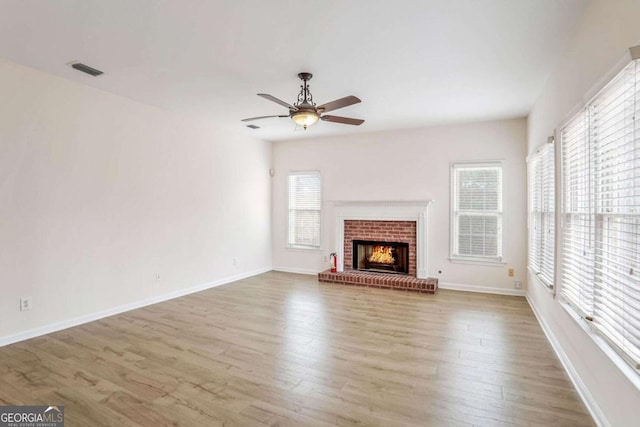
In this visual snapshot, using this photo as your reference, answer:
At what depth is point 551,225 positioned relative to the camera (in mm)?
3496

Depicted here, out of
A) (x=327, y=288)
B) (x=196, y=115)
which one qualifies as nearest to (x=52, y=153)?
(x=196, y=115)

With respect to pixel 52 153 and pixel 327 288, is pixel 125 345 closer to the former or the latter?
pixel 52 153

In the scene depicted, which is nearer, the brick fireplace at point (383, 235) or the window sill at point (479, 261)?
the window sill at point (479, 261)

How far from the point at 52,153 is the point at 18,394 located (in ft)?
8.04

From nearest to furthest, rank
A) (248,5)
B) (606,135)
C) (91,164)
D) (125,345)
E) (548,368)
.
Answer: (606,135) < (248,5) < (548,368) < (125,345) < (91,164)

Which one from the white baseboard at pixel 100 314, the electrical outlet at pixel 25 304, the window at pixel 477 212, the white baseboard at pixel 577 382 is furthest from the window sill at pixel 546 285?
the electrical outlet at pixel 25 304

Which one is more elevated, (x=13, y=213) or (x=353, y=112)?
(x=353, y=112)

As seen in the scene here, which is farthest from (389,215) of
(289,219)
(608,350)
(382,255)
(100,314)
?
Answer: (100,314)

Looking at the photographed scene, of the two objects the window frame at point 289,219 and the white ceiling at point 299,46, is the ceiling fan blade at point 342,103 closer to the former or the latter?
the white ceiling at point 299,46

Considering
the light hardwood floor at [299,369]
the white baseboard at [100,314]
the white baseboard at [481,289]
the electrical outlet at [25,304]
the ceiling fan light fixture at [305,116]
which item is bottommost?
the light hardwood floor at [299,369]

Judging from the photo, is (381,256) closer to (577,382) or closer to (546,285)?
(546,285)

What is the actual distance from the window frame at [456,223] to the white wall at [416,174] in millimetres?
65

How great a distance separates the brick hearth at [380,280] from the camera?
5.38 m

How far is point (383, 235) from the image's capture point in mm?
6129
